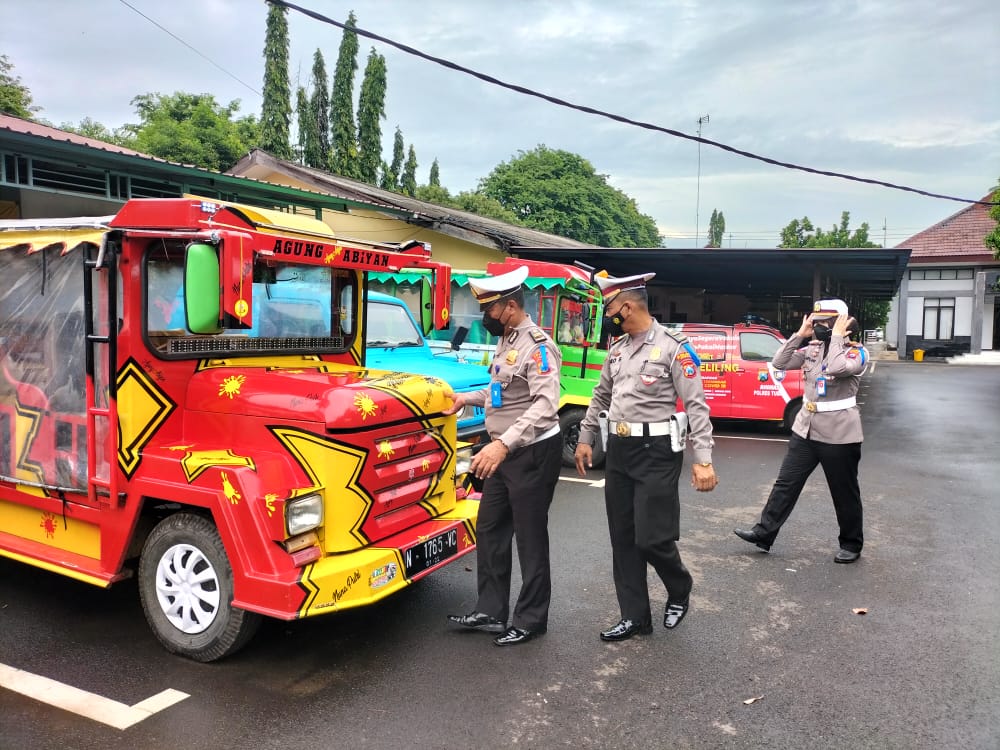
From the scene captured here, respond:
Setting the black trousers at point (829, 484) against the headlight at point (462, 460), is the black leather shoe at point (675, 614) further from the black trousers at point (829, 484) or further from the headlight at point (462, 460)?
the black trousers at point (829, 484)

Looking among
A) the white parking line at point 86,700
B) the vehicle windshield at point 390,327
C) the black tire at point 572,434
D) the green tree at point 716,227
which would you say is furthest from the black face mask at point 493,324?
the green tree at point 716,227

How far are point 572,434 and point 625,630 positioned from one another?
4488mm

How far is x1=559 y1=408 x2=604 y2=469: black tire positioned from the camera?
845cm

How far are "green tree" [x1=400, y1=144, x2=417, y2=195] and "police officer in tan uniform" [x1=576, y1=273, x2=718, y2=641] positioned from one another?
44933 mm

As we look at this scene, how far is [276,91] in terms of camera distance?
3941 centimetres

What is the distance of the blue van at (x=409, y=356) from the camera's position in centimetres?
738

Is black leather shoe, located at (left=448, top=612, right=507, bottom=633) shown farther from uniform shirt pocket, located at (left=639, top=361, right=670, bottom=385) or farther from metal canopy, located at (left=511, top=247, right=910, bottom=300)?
metal canopy, located at (left=511, top=247, right=910, bottom=300)

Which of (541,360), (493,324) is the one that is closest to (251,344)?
(493,324)

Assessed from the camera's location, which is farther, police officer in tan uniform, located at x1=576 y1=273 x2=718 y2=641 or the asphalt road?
police officer in tan uniform, located at x1=576 y1=273 x2=718 y2=641

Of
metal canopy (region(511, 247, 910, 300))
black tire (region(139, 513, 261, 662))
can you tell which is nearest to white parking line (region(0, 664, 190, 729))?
black tire (region(139, 513, 261, 662))

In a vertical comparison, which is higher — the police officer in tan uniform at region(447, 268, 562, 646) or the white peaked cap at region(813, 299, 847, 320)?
the white peaked cap at region(813, 299, 847, 320)

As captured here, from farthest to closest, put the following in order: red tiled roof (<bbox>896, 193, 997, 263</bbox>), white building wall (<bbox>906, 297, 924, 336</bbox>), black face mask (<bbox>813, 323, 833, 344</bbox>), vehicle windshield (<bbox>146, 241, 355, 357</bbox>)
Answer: white building wall (<bbox>906, 297, 924, 336</bbox>) < red tiled roof (<bbox>896, 193, 997, 263</bbox>) < black face mask (<bbox>813, 323, 833, 344</bbox>) < vehicle windshield (<bbox>146, 241, 355, 357</bbox>)

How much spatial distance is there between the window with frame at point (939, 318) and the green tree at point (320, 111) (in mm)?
30858

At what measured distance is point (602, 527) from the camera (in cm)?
637
